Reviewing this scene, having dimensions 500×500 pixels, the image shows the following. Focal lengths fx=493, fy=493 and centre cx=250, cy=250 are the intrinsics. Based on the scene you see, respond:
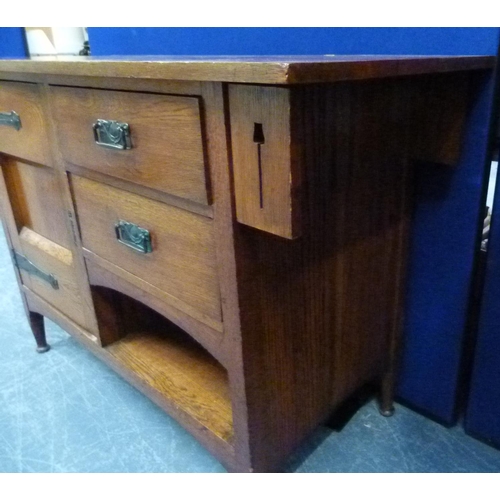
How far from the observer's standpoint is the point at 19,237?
113 centimetres

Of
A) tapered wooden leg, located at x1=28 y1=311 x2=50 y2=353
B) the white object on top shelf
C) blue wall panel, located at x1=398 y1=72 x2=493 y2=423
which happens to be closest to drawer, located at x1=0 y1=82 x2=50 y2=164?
tapered wooden leg, located at x1=28 y1=311 x2=50 y2=353

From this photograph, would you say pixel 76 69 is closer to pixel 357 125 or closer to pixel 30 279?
pixel 357 125

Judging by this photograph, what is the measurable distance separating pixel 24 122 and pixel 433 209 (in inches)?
30.0

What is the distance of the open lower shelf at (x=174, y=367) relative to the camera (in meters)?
0.85

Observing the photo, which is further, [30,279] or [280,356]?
[30,279]

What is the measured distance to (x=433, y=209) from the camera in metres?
0.86

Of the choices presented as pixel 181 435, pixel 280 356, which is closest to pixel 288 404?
pixel 280 356

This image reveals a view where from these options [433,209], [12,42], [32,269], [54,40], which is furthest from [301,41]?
[54,40]

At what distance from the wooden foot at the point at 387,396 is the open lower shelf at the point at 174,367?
33 cm

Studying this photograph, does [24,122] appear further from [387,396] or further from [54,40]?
[54,40]

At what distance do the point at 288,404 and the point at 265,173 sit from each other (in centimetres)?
41

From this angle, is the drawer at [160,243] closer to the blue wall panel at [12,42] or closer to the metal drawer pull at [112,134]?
the metal drawer pull at [112,134]

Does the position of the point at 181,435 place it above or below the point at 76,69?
below

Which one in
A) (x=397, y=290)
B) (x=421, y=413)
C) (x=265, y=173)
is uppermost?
(x=265, y=173)
